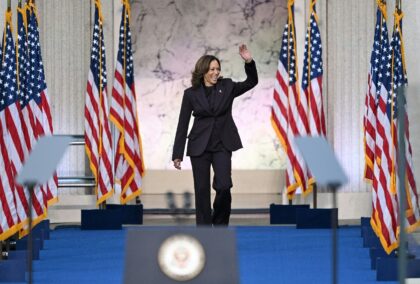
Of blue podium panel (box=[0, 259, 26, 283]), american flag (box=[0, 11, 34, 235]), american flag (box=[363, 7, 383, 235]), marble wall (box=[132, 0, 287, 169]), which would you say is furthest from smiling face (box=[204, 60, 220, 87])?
marble wall (box=[132, 0, 287, 169])

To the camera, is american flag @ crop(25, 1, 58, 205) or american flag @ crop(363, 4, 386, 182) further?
american flag @ crop(363, 4, 386, 182)

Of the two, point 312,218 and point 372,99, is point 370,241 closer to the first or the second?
point 372,99

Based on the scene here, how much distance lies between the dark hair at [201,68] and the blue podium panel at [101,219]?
157 inches

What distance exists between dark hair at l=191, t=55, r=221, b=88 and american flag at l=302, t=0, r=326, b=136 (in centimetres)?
406

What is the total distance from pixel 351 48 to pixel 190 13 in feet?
15.3

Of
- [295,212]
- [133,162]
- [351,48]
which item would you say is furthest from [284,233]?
[351,48]

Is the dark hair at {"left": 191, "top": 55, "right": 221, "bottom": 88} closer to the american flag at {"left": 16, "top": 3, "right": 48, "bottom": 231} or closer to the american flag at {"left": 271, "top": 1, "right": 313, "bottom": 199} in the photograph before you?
the american flag at {"left": 16, "top": 3, "right": 48, "bottom": 231}

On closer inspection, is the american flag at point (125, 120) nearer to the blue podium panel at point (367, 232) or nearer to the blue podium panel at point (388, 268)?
the blue podium panel at point (367, 232)

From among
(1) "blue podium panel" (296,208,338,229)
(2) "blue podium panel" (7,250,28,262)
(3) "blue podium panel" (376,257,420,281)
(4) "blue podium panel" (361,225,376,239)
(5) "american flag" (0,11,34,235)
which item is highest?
(5) "american flag" (0,11,34,235)

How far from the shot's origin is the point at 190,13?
19.6 meters

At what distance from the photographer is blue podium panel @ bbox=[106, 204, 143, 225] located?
1467 cm

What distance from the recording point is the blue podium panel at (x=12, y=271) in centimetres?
904

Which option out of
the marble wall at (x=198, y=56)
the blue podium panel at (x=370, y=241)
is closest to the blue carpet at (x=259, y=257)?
the blue podium panel at (x=370, y=241)

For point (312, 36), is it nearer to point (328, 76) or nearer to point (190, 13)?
point (328, 76)
